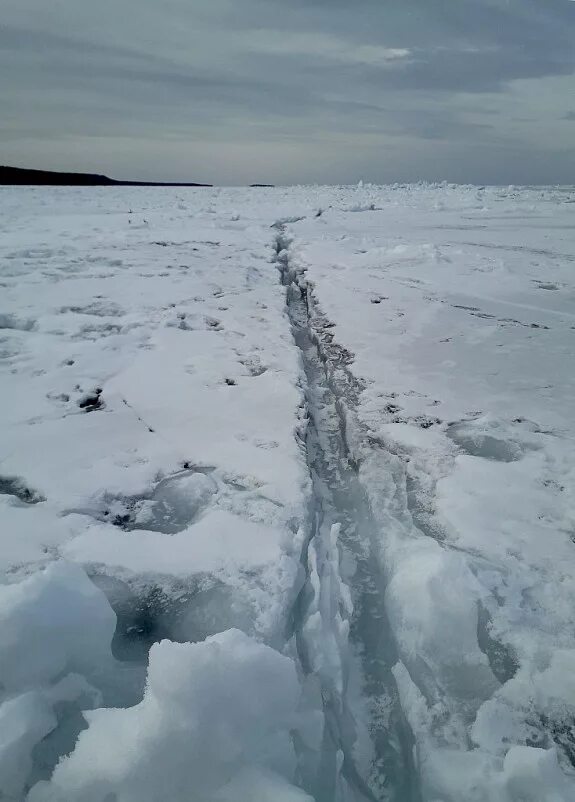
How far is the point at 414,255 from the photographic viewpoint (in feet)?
23.5

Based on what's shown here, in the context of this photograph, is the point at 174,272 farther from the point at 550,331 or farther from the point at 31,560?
the point at 31,560

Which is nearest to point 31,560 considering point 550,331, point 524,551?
point 524,551

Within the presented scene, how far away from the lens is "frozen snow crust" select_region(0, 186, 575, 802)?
1.09 metres

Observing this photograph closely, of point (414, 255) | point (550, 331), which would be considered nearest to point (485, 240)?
point (414, 255)

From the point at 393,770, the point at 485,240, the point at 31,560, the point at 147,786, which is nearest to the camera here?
the point at 147,786

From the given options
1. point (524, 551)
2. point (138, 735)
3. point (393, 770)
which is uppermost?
point (138, 735)

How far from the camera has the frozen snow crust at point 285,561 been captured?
109cm

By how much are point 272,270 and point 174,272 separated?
1364 millimetres

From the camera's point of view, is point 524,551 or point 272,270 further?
point 272,270

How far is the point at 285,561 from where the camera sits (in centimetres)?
167

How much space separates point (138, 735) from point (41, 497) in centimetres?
121

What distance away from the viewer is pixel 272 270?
21.5 ft

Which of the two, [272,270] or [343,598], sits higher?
[272,270]

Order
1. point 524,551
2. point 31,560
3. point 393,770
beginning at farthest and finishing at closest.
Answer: point 524,551, point 31,560, point 393,770
